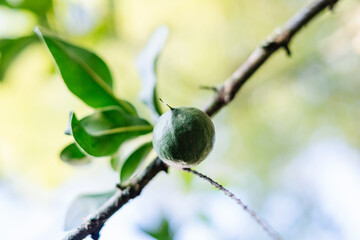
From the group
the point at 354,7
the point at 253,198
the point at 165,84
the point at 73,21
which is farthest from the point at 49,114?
the point at 354,7

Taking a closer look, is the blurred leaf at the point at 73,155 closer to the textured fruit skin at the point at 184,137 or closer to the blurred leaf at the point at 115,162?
the blurred leaf at the point at 115,162

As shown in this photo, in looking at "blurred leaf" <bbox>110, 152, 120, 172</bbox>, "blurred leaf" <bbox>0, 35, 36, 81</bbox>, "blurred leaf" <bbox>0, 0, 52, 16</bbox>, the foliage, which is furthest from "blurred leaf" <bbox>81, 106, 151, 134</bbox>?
"blurred leaf" <bbox>0, 0, 52, 16</bbox>

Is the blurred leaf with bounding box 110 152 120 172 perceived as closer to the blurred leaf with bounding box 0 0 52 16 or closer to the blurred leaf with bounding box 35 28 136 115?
the blurred leaf with bounding box 35 28 136 115

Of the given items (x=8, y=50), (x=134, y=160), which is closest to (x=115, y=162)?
(x=134, y=160)

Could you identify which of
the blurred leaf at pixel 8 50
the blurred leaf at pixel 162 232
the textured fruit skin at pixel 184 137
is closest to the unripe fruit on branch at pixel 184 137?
the textured fruit skin at pixel 184 137

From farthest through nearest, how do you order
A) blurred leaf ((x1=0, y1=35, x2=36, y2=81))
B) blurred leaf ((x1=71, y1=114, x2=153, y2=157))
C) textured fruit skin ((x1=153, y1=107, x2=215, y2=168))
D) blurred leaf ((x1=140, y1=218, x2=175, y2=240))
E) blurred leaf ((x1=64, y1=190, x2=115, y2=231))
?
blurred leaf ((x1=0, y1=35, x2=36, y2=81)) → blurred leaf ((x1=140, y1=218, x2=175, y2=240)) → blurred leaf ((x1=64, y1=190, x2=115, y2=231)) → blurred leaf ((x1=71, y1=114, x2=153, y2=157)) → textured fruit skin ((x1=153, y1=107, x2=215, y2=168))

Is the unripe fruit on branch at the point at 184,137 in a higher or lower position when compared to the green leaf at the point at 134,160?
lower
